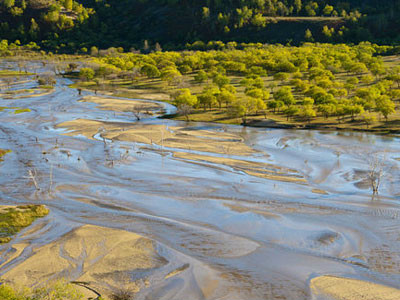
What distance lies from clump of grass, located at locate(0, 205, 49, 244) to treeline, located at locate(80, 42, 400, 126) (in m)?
50.0

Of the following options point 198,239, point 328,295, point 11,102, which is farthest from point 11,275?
point 11,102

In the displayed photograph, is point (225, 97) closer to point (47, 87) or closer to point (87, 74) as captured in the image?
point (87, 74)

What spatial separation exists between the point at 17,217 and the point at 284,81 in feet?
333

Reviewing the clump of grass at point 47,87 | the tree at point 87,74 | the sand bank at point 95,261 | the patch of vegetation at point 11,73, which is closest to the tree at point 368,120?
the sand bank at point 95,261

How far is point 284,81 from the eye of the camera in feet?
411

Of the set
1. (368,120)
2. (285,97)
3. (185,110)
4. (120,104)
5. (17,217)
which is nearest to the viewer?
(17,217)

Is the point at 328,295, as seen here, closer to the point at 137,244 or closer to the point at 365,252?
the point at 365,252

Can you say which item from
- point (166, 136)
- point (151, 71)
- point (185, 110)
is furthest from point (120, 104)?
point (166, 136)

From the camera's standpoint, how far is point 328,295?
94.4 ft

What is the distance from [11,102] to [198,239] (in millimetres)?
92590

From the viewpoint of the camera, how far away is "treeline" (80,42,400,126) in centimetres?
8419

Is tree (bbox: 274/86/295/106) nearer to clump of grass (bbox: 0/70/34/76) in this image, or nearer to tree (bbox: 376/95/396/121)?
tree (bbox: 376/95/396/121)

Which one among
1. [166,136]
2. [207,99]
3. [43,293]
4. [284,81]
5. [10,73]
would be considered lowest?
[43,293]

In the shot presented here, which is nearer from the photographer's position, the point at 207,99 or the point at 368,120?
the point at 368,120
